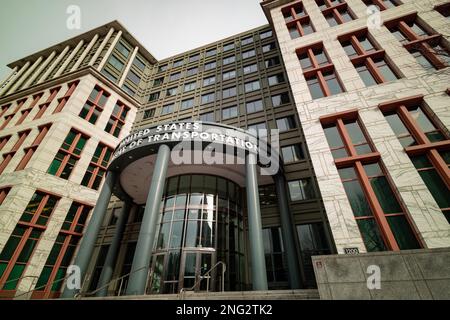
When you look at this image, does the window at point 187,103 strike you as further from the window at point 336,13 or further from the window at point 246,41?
the window at point 336,13

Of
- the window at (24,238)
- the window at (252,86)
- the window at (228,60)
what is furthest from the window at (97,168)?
the window at (228,60)

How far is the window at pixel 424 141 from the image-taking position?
8438mm

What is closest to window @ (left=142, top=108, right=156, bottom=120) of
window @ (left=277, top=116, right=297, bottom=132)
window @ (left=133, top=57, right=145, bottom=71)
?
window @ (left=133, top=57, right=145, bottom=71)

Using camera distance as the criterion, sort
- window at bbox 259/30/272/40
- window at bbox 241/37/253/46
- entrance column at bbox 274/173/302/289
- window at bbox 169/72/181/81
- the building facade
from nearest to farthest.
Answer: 1. the building facade
2. entrance column at bbox 274/173/302/289
3. window at bbox 259/30/272/40
4. window at bbox 241/37/253/46
5. window at bbox 169/72/181/81

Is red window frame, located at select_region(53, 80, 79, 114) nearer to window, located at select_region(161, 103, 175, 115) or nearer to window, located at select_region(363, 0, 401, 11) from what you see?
window, located at select_region(161, 103, 175, 115)

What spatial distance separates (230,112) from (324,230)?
13.9m

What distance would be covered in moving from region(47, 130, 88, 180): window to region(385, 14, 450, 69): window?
2692 cm

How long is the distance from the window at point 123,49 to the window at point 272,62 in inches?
848

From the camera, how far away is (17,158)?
1878 cm

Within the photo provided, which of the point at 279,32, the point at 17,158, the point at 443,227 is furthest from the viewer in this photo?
the point at 17,158

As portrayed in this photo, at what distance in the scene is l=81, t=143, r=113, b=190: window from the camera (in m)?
20.5

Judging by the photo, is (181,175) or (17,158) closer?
(181,175)
